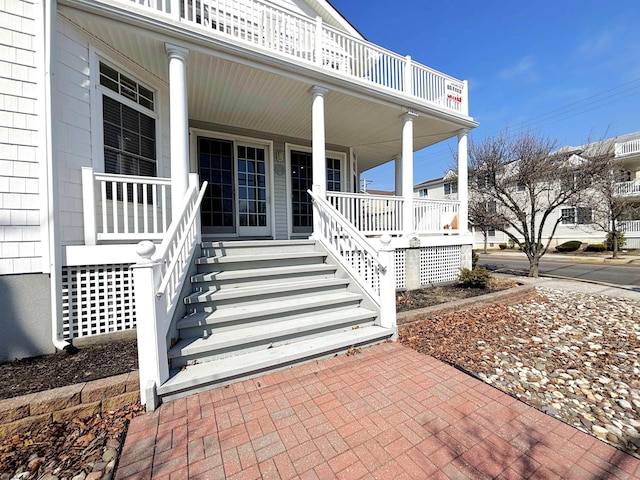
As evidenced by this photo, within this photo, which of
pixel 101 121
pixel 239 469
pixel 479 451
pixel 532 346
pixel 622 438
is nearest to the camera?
pixel 239 469

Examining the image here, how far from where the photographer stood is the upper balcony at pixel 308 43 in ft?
12.9

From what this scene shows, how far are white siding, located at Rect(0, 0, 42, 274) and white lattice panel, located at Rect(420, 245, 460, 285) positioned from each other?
238 inches

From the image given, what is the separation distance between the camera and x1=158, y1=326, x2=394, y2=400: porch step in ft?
7.52

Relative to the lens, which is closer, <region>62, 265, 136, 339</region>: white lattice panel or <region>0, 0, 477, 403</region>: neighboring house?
<region>0, 0, 477, 403</region>: neighboring house

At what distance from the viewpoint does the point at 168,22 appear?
354cm

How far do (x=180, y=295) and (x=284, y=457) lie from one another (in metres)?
1.93

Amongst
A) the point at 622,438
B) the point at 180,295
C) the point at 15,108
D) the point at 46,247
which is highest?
the point at 15,108

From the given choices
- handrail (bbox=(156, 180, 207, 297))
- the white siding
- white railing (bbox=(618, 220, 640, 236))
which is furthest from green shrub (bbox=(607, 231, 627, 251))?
the white siding

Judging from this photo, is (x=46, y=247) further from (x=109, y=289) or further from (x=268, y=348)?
(x=268, y=348)

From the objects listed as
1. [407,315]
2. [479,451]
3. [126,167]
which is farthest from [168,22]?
[479,451]

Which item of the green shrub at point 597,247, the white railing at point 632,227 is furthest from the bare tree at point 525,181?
the white railing at point 632,227

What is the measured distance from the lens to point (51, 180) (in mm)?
2904

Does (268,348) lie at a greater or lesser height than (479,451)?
greater

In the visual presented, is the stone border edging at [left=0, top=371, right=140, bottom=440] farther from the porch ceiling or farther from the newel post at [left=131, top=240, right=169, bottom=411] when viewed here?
the porch ceiling
